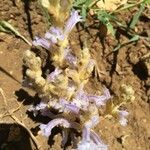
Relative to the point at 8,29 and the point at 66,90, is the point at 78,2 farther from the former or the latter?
the point at 66,90

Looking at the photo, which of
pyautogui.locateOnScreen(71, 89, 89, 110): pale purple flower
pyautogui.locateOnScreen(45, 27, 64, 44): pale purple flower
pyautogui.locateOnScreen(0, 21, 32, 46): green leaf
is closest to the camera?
pyautogui.locateOnScreen(45, 27, 64, 44): pale purple flower

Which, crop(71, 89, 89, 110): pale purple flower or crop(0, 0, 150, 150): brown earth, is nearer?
crop(71, 89, 89, 110): pale purple flower

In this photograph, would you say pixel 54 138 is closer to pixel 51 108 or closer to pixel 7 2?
pixel 51 108

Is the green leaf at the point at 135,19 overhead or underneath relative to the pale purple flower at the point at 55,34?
underneath

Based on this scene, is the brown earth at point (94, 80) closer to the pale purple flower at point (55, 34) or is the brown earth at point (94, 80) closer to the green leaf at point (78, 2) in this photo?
the green leaf at point (78, 2)

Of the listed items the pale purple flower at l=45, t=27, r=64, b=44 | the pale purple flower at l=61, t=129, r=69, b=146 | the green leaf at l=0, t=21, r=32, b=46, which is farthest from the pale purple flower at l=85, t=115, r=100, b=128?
the green leaf at l=0, t=21, r=32, b=46

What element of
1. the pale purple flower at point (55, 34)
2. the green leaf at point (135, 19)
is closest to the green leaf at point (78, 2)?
the green leaf at point (135, 19)

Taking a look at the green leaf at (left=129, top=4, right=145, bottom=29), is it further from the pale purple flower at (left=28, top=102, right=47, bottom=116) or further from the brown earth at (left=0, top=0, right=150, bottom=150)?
the pale purple flower at (left=28, top=102, right=47, bottom=116)

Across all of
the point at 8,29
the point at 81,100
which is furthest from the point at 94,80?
the point at 8,29

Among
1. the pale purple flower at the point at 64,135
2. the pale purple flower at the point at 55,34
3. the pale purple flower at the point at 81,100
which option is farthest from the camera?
the pale purple flower at the point at 64,135
